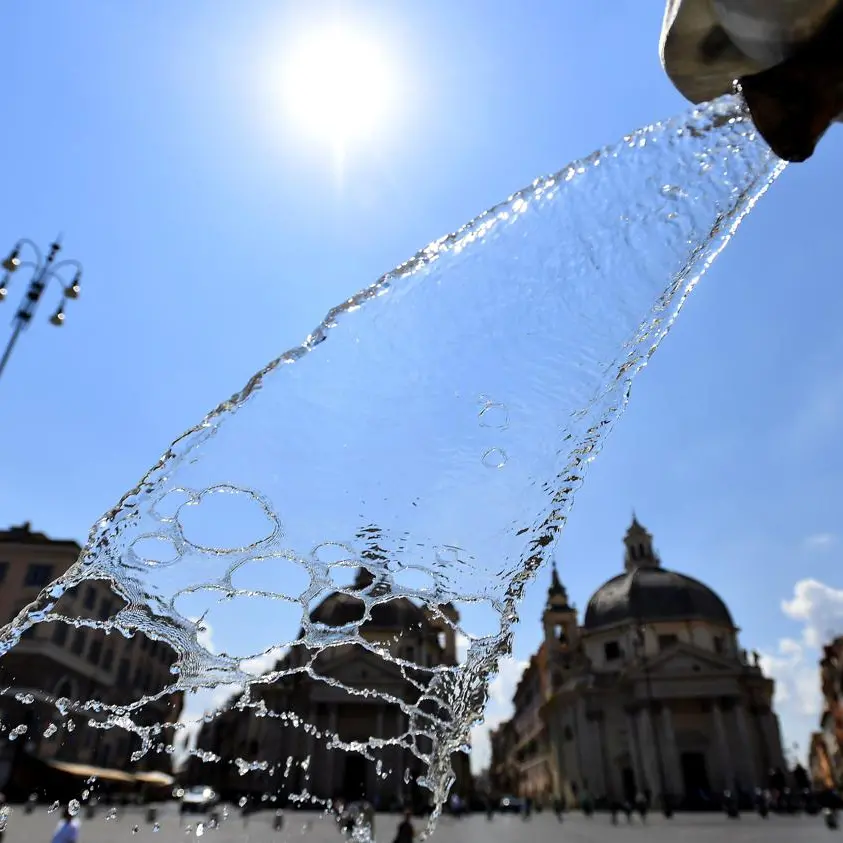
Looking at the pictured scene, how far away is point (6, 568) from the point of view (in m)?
10.7

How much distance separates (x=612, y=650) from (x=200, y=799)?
187 ft

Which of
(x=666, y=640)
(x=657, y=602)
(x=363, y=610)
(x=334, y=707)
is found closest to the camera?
(x=363, y=610)

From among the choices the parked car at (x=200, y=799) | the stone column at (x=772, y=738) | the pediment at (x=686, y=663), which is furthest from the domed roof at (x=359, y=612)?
the stone column at (x=772, y=738)

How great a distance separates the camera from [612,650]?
5728cm

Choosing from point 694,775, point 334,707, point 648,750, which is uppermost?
point 648,750

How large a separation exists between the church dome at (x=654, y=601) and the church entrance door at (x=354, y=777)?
53.9 m

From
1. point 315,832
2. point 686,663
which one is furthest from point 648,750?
point 315,832

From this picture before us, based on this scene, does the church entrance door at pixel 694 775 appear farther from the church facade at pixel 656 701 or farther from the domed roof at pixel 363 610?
the domed roof at pixel 363 610

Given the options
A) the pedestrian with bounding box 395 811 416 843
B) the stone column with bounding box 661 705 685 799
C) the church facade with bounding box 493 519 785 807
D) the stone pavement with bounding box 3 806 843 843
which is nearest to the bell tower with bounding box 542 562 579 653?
the church facade with bounding box 493 519 785 807

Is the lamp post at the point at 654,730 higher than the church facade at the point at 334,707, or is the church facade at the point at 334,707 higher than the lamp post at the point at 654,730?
the lamp post at the point at 654,730

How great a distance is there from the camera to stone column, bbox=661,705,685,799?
1818 inches

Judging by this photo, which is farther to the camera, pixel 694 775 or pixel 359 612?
pixel 694 775

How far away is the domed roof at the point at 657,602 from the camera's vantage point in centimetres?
5653

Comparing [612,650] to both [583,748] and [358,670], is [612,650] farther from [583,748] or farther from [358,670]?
[358,670]
